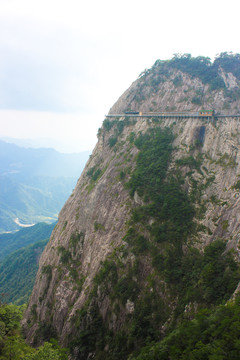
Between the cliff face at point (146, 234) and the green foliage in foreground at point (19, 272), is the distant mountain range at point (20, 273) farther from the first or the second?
the cliff face at point (146, 234)

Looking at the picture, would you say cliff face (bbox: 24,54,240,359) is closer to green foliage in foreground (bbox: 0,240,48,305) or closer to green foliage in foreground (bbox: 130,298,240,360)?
green foliage in foreground (bbox: 130,298,240,360)

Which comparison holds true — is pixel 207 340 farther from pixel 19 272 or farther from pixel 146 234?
pixel 19 272

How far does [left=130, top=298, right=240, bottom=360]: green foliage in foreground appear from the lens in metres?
20.8

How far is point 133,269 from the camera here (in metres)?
41.2

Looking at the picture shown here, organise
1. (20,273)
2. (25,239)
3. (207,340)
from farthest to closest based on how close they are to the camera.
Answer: (25,239), (20,273), (207,340)

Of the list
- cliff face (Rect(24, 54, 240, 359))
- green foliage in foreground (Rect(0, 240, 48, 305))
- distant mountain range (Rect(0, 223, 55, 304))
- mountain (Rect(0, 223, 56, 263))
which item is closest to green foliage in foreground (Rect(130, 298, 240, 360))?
cliff face (Rect(24, 54, 240, 359))

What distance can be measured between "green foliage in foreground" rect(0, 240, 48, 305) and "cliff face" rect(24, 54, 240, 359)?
2100 inches

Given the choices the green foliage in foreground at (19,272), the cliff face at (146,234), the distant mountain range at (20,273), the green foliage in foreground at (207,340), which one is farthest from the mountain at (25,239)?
the green foliage in foreground at (207,340)

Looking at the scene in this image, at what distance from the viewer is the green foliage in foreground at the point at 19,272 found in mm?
102819

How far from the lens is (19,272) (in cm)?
12156

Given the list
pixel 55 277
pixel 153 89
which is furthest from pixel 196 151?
pixel 55 277

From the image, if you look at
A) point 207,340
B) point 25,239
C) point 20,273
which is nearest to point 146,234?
point 207,340

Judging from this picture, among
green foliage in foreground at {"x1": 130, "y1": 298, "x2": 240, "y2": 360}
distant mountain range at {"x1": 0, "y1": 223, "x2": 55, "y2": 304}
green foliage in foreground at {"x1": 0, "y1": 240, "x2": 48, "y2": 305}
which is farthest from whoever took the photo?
green foliage in foreground at {"x1": 0, "y1": 240, "x2": 48, "y2": 305}

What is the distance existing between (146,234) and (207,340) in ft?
70.6
